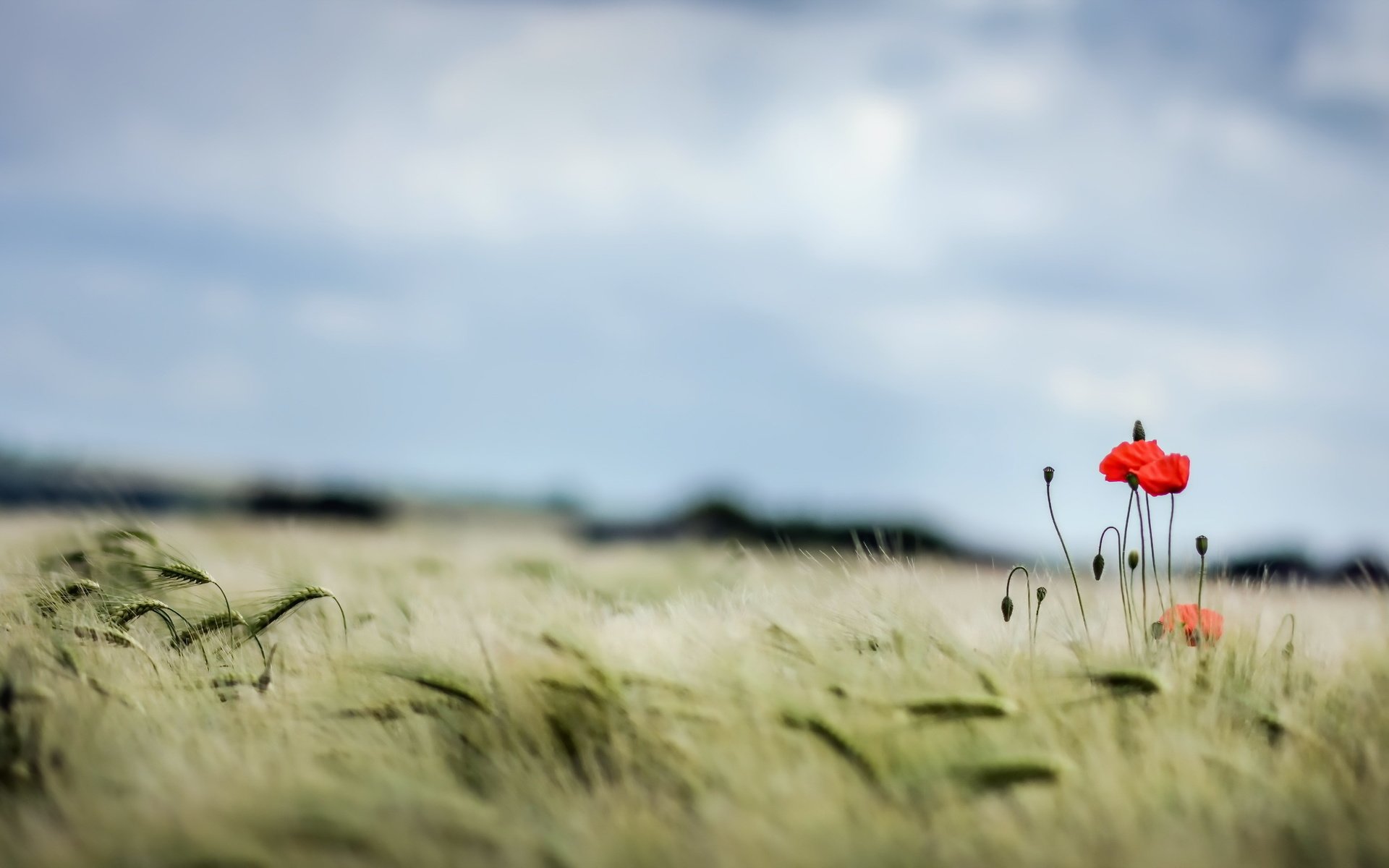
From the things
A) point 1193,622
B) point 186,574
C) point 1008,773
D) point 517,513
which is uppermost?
point 186,574

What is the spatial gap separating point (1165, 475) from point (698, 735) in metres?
1.31

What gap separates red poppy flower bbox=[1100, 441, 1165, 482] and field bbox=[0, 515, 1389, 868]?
35cm

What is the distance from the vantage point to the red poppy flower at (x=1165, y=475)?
7.85 feet

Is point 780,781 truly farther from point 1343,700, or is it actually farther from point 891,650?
point 1343,700

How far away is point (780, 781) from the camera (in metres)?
1.58

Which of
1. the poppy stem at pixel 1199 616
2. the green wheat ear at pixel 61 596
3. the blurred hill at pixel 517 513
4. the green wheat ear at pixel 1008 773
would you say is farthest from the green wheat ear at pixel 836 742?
the blurred hill at pixel 517 513

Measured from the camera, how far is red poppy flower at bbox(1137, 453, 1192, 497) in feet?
7.85

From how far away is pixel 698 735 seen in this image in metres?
1.76

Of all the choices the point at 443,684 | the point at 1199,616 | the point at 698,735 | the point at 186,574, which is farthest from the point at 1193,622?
the point at 186,574

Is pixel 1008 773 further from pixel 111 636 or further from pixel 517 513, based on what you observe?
pixel 517 513

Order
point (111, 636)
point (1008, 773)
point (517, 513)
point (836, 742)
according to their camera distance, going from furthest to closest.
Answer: point (517, 513) < point (111, 636) < point (836, 742) < point (1008, 773)

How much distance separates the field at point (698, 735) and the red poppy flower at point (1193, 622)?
A: 73 millimetres

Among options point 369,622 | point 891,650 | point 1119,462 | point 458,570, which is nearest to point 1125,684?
point 891,650

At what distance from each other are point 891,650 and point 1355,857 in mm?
954
